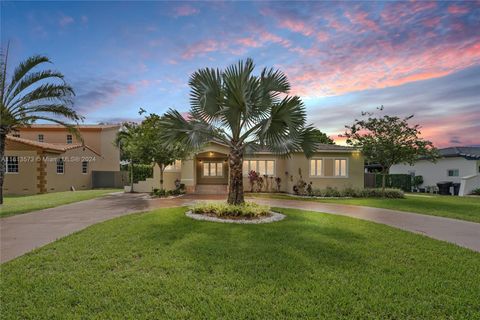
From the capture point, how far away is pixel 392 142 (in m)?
18.6

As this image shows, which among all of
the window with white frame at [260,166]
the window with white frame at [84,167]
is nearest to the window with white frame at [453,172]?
the window with white frame at [260,166]

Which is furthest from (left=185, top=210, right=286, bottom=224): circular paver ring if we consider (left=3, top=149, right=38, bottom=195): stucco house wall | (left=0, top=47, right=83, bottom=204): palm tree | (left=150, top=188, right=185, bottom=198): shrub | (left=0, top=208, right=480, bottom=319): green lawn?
(left=3, top=149, right=38, bottom=195): stucco house wall

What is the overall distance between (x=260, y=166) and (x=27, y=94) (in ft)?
52.1

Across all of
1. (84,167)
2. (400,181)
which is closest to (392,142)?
(400,181)

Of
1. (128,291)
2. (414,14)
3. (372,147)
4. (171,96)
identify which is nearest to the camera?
(128,291)

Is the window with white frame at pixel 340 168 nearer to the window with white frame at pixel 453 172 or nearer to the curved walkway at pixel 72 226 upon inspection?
the curved walkway at pixel 72 226

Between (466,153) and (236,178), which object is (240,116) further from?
(466,153)

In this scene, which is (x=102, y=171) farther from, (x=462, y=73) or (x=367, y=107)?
(x=462, y=73)

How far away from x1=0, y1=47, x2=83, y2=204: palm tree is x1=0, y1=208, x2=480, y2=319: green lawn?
9.79m

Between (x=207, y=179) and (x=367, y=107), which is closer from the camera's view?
(x=367, y=107)

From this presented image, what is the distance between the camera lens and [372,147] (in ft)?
62.2

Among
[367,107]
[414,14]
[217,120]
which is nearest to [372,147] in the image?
[367,107]

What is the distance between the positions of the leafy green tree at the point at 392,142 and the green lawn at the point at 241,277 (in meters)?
12.8

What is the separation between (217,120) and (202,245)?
5830mm
